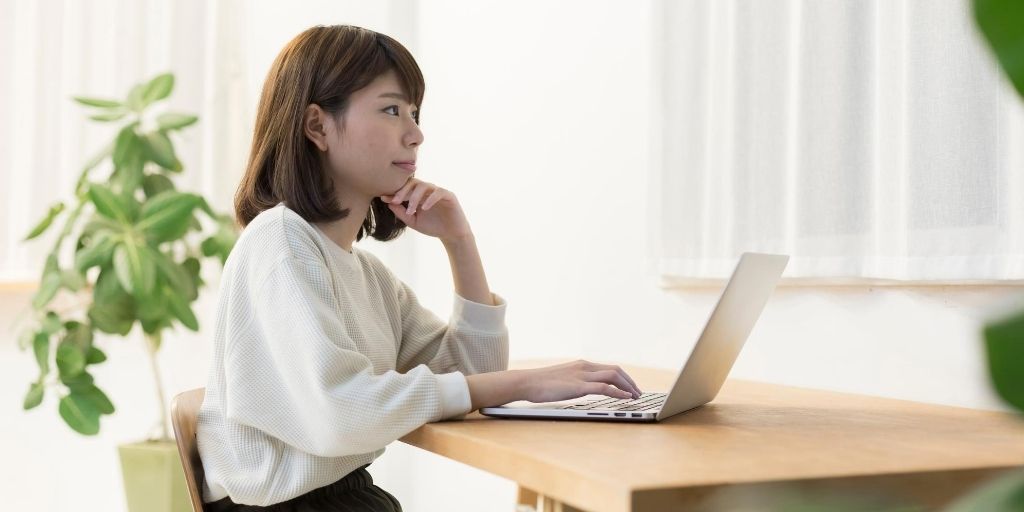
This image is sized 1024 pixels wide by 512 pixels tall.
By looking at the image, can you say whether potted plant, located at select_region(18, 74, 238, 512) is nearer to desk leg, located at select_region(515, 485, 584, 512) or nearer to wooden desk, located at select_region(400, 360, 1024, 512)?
desk leg, located at select_region(515, 485, 584, 512)

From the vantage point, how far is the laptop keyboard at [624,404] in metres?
1.15

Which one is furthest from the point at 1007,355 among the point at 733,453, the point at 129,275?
the point at 129,275

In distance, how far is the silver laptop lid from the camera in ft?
3.46

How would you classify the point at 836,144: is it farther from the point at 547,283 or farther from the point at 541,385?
the point at 547,283

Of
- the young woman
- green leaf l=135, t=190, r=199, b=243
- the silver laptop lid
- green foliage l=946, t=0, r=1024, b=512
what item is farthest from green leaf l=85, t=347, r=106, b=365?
green foliage l=946, t=0, r=1024, b=512

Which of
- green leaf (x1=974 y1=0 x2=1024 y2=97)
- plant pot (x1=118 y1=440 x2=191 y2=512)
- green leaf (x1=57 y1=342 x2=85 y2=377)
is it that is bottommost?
plant pot (x1=118 y1=440 x2=191 y2=512)

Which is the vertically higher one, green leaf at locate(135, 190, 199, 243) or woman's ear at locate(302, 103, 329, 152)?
woman's ear at locate(302, 103, 329, 152)

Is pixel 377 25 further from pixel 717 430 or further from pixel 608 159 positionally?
pixel 717 430

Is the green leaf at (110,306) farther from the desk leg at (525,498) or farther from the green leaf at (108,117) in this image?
the desk leg at (525,498)

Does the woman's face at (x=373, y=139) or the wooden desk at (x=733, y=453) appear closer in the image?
the wooden desk at (x=733, y=453)

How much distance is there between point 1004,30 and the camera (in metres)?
0.19

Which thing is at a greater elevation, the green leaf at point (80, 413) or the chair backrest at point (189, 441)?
the chair backrest at point (189, 441)

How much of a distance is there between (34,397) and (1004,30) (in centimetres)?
272

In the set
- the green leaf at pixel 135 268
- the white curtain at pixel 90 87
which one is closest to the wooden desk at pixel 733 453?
the green leaf at pixel 135 268
